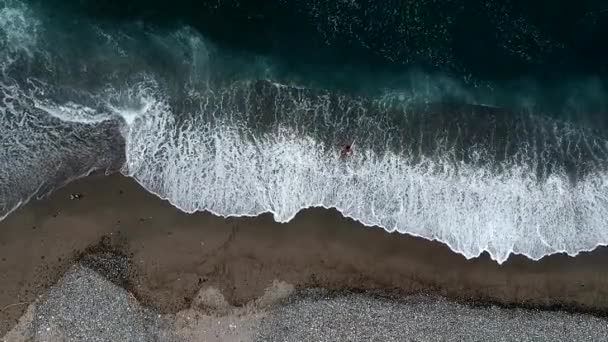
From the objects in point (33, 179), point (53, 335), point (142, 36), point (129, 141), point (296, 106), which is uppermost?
point (142, 36)

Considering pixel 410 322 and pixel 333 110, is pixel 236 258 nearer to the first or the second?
pixel 333 110

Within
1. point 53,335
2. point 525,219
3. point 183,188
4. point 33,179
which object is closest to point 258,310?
point 183,188

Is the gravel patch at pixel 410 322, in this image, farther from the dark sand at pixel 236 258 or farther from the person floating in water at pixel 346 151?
the person floating in water at pixel 346 151

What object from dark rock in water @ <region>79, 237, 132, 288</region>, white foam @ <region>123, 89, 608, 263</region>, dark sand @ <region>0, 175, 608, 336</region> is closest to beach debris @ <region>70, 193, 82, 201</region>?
dark sand @ <region>0, 175, 608, 336</region>

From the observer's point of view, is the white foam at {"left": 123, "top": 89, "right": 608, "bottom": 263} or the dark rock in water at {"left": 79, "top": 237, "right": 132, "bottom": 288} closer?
the dark rock in water at {"left": 79, "top": 237, "right": 132, "bottom": 288}

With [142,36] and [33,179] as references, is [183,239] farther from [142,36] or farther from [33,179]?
[142,36]

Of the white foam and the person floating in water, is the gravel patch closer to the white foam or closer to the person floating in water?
the white foam
